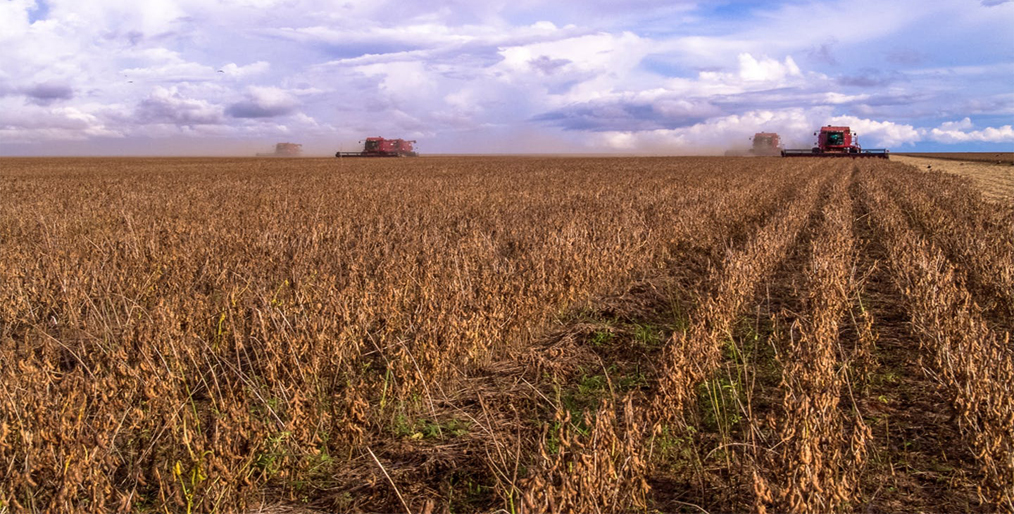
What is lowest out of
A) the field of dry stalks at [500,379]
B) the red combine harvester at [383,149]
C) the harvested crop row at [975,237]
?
the field of dry stalks at [500,379]

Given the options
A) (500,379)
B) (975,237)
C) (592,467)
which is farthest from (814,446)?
(975,237)

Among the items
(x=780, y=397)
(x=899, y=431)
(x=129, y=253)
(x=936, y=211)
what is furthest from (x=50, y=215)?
(x=936, y=211)

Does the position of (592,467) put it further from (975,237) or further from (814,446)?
(975,237)

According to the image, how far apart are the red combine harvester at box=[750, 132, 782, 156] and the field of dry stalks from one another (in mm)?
54673

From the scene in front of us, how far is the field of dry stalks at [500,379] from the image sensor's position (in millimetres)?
2543

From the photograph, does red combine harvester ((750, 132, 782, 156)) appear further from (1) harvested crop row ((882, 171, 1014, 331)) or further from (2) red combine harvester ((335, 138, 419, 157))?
(1) harvested crop row ((882, 171, 1014, 331))

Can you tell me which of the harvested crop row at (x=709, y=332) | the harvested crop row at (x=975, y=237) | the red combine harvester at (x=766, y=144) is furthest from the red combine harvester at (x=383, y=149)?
the harvested crop row at (x=709, y=332)

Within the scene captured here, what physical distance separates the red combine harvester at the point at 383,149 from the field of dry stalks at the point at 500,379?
180ft

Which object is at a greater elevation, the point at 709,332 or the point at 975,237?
the point at 975,237

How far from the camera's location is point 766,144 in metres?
59.0

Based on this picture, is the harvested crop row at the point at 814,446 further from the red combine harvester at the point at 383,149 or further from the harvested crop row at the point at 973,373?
the red combine harvester at the point at 383,149

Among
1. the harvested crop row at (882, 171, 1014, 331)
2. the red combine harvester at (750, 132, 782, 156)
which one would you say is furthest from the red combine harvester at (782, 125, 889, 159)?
the harvested crop row at (882, 171, 1014, 331)

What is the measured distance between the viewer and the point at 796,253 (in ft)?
26.8

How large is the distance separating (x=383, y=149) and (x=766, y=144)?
3716 cm
